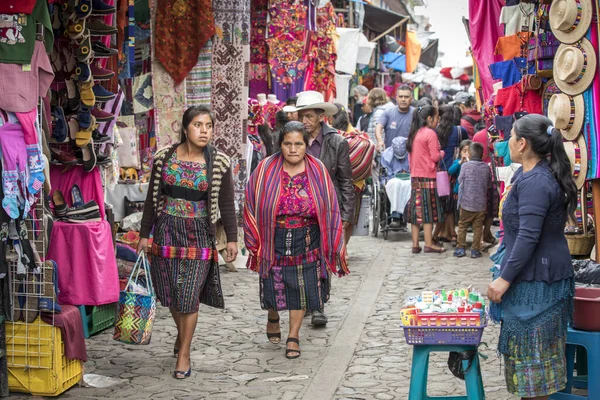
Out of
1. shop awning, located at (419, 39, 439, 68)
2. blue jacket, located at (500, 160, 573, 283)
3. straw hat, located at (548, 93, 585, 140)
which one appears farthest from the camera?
shop awning, located at (419, 39, 439, 68)

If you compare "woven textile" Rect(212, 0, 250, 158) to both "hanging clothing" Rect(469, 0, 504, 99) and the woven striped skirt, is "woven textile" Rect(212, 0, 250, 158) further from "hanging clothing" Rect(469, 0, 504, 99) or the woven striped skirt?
the woven striped skirt

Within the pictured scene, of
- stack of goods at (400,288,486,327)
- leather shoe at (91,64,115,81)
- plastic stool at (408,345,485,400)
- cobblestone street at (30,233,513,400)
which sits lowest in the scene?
cobblestone street at (30,233,513,400)

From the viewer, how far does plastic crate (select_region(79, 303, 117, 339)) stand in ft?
24.1

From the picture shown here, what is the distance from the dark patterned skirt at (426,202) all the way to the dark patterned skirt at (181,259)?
Result: 6231 millimetres

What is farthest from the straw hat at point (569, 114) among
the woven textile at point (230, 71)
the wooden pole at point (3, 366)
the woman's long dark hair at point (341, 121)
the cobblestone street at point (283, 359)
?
the woman's long dark hair at point (341, 121)

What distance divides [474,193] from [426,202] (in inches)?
30.1

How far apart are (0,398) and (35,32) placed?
2336mm

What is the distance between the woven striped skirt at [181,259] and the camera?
21.0ft

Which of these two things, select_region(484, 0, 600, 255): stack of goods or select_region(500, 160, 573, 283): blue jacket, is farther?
select_region(484, 0, 600, 255): stack of goods

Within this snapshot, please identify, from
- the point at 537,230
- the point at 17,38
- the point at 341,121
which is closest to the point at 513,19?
the point at 341,121

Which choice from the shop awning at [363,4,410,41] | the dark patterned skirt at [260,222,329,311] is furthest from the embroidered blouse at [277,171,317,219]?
the shop awning at [363,4,410,41]

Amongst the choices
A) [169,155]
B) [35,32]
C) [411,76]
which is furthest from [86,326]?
[411,76]

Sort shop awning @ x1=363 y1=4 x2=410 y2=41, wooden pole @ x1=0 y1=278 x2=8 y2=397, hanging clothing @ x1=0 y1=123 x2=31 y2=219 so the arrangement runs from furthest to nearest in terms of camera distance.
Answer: shop awning @ x1=363 y1=4 x2=410 y2=41 < wooden pole @ x1=0 y1=278 x2=8 y2=397 < hanging clothing @ x1=0 y1=123 x2=31 y2=219

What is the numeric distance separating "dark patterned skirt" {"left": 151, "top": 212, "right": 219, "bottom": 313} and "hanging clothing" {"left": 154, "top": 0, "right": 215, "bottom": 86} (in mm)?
4166
